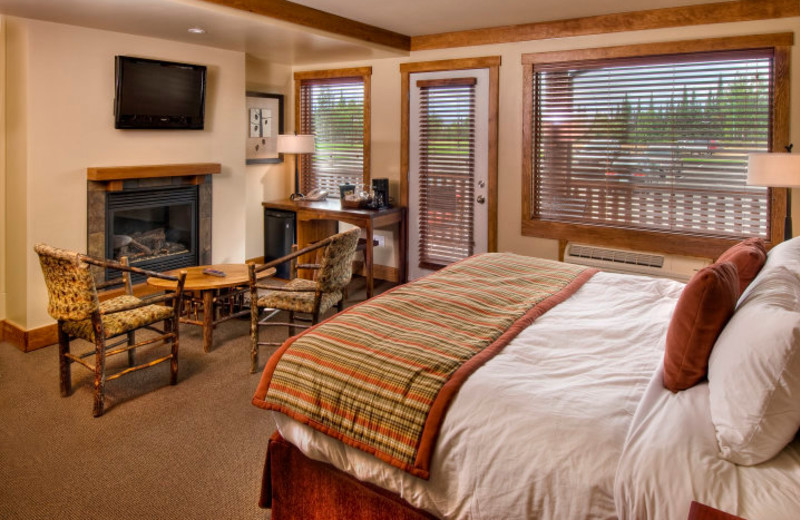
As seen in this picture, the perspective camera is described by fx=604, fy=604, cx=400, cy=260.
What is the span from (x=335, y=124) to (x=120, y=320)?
144 inches

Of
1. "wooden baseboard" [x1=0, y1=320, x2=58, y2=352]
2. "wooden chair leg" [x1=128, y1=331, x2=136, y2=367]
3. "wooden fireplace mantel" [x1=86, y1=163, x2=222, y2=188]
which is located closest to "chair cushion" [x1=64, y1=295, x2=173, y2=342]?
"wooden chair leg" [x1=128, y1=331, x2=136, y2=367]

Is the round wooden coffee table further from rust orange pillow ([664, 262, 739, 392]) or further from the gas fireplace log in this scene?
rust orange pillow ([664, 262, 739, 392])

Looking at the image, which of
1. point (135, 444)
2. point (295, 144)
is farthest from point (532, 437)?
point (295, 144)

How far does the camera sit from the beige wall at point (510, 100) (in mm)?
4098

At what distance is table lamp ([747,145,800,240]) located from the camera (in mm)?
3346

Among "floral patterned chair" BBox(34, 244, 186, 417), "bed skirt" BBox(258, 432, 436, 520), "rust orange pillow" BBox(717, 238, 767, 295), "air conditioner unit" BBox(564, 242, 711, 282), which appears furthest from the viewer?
"air conditioner unit" BBox(564, 242, 711, 282)

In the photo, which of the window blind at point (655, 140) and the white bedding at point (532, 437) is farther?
the window blind at point (655, 140)

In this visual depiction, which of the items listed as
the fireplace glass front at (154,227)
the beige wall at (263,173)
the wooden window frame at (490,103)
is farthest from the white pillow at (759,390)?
the beige wall at (263,173)

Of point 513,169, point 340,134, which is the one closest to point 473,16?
point 513,169

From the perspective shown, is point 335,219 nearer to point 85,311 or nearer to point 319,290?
point 319,290

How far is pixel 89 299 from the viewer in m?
3.14

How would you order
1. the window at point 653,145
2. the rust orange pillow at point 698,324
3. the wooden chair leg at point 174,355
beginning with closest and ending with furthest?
the rust orange pillow at point 698,324, the wooden chair leg at point 174,355, the window at point 653,145

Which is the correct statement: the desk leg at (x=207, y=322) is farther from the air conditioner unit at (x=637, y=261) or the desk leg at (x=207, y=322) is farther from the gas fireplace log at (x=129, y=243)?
the air conditioner unit at (x=637, y=261)

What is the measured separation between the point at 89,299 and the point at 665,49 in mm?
4110
